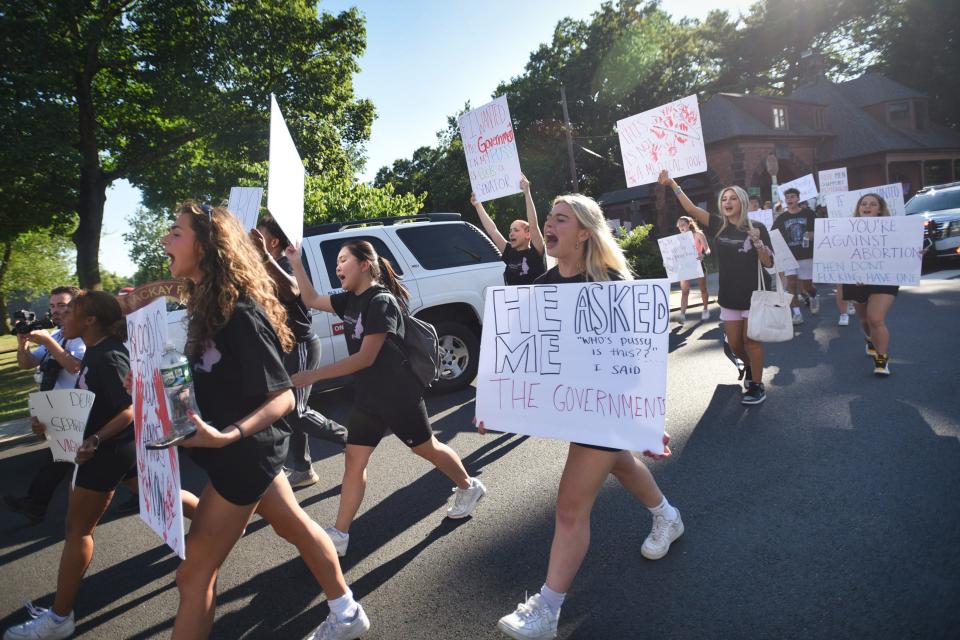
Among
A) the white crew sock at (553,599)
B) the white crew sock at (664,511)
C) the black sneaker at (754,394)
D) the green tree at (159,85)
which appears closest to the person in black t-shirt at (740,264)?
the black sneaker at (754,394)

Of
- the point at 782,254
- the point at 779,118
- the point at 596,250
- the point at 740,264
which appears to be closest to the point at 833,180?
the point at 782,254

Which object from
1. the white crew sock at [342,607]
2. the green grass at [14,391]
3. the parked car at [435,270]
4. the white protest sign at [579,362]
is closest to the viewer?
the white protest sign at [579,362]

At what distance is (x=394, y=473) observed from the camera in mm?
4867

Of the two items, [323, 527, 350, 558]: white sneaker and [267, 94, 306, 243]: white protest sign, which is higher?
[267, 94, 306, 243]: white protest sign

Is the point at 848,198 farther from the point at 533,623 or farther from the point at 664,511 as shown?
the point at 533,623

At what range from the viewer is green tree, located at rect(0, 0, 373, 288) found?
1509 cm

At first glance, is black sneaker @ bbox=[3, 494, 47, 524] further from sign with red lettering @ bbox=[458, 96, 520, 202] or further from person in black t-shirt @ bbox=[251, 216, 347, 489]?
sign with red lettering @ bbox=[458, 96, 520, 202]

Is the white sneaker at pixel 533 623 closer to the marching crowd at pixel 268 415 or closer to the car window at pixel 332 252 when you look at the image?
the marching crowd at pixel 268 415

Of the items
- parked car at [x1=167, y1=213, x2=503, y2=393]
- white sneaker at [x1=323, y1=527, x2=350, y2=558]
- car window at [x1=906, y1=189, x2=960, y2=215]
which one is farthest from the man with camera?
car window at [x1=906, y1=189, x2=960, y2=215]

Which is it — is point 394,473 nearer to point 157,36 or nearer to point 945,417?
point 945,417

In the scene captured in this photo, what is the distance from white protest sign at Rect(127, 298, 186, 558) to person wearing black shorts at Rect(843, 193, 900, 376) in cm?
627

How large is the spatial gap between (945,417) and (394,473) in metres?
4.34

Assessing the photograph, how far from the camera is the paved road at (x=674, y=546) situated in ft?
8.75

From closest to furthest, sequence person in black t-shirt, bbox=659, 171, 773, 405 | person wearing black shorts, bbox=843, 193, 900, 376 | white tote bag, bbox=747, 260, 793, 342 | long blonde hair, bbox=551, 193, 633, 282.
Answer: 1. long blonde hair, bbox=551, 193, 633, 282
2. white tote bag, bbox=747, 260, 793, 342
3. person in black t-shirt, bbox=659, 171, 773, 405
4. person wearing black shorts, bbox=843, 193, 900, 376
